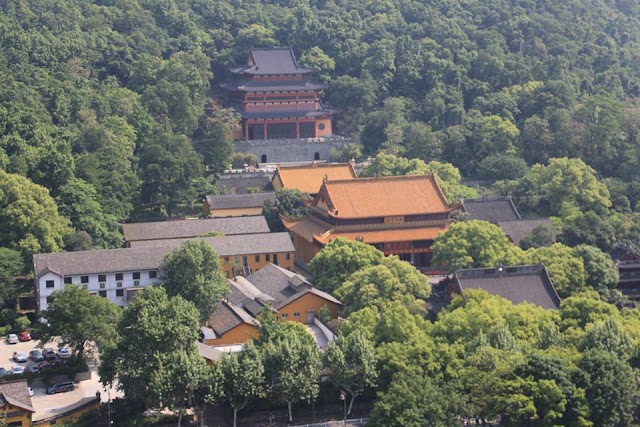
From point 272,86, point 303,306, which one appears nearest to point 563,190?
point 303,306

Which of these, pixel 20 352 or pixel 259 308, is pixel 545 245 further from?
pixel 20 352

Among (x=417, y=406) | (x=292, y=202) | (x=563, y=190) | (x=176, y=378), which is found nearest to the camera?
(x=417, y=406)

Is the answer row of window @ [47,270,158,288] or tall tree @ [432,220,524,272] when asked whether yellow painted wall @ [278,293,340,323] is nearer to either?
row of window @ [47,270,158,288]

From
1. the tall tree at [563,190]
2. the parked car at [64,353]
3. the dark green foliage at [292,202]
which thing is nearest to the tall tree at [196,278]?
the parked car at [64,353]

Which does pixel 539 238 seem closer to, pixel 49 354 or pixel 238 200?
pixel 238 200

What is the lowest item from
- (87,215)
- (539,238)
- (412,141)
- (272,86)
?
(539,238)

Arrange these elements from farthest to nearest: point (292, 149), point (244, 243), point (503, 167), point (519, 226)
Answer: point (292, 149) → point (503, 167) → point (519, 226) → point (244, 243)

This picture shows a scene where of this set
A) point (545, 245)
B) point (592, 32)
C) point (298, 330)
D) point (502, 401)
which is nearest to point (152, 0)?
point (592, 32)
